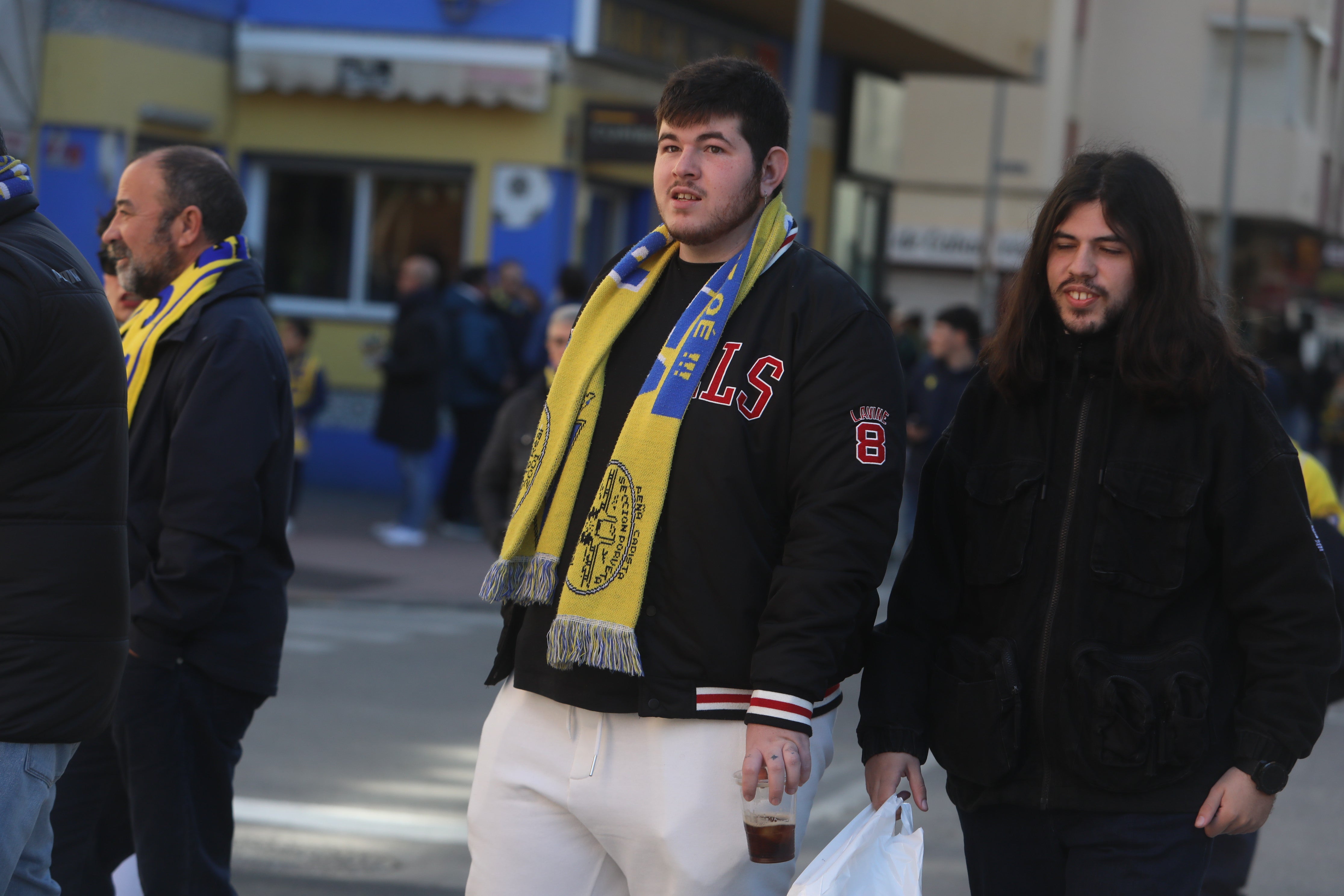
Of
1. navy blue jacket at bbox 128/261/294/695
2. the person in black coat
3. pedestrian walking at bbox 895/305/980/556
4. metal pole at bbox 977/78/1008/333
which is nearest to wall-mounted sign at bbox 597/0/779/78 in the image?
the person in black coat

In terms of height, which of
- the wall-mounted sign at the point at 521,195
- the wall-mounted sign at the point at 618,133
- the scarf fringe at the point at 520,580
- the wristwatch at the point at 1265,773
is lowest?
the wristwatch at the point at 1265,773

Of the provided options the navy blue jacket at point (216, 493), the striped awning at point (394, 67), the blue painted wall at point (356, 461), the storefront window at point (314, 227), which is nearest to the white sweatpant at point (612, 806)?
the navy blue jacket at point (216, 493)

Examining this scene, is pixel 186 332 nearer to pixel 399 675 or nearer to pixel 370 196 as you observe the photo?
pixel 399 675

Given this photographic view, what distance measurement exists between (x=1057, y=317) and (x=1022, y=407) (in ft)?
0.61

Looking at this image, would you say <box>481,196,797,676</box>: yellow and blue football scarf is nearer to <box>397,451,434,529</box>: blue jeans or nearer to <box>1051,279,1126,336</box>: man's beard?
<box>1051,279,1126,336</box>: man's beard

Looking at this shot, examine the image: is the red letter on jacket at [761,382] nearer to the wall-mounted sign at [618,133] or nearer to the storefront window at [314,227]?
the wall-mounted sign at [618,133]

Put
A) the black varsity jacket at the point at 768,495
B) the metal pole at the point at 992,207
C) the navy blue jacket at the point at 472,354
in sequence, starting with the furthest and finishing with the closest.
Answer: the metal pole at the point at 992,207 → the navy blue jacket at the point at 472,354 → the black varsity jacket at the point at 768,495

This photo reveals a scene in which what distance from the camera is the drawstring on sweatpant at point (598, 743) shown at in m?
3.24

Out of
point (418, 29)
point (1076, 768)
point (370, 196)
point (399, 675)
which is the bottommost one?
point (399, 675)

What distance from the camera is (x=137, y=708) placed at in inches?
160

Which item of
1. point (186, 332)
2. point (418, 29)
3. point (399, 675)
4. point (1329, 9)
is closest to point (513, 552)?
point (186, 332)

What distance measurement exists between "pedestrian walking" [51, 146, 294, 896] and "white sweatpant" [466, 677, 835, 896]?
1006 millimetres

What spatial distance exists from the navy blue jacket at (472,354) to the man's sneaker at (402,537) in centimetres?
112

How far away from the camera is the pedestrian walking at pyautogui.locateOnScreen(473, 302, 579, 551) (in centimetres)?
718
